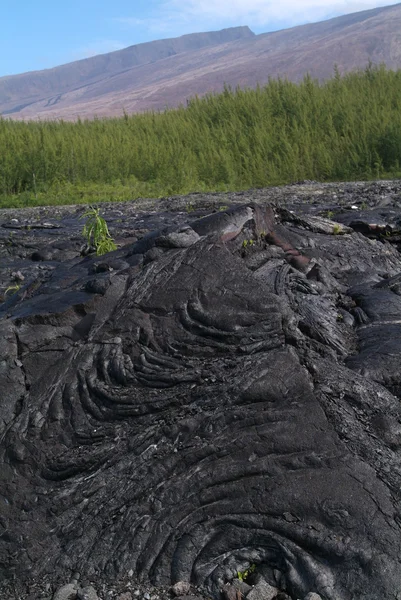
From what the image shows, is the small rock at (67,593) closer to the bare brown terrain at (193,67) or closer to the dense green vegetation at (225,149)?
the dense green vegetation at (225,149)

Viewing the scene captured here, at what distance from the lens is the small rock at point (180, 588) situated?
324cm

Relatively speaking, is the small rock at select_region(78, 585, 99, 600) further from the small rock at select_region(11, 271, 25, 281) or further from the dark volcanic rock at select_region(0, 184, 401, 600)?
the small rock at select_region(11, 271, 25, 281)

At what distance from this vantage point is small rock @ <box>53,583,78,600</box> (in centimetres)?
326

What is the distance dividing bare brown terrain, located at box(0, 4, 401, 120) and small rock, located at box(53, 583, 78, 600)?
20456mm

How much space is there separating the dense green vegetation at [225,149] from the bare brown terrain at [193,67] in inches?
136

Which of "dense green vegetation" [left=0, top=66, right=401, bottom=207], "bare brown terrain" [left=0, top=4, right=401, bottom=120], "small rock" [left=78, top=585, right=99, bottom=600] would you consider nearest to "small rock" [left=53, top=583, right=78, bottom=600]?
"small rock" [left=78, top=585, right=99, bottom=600]

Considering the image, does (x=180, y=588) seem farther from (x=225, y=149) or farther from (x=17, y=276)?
(x=225, y=149)

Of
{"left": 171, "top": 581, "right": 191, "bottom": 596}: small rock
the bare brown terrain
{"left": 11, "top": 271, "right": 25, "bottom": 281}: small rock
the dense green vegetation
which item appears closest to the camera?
{"left": 171, "top": 581, "right": 191, "bottom": 596}: small rock

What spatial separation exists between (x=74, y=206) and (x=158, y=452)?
1048 cm

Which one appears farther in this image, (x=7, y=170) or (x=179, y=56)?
(x=179, y=56)

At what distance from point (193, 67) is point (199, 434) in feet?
443

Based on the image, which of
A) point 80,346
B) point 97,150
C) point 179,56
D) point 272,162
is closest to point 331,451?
point 80,346

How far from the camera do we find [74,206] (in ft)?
44.6

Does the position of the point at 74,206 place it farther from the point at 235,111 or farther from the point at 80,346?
the point at 80,346
